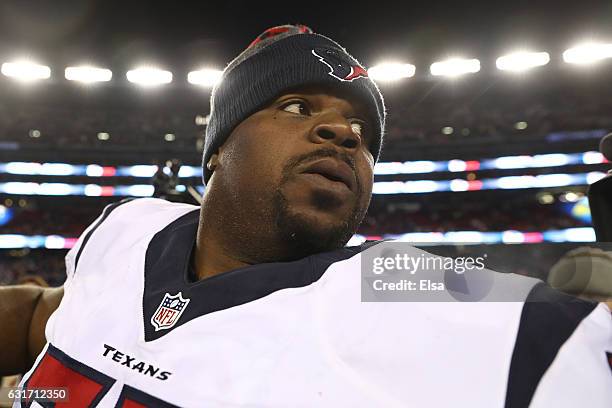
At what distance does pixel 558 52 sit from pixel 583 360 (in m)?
20.0

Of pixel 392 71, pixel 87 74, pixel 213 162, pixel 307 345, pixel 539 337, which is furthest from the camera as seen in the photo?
pixel 87 74

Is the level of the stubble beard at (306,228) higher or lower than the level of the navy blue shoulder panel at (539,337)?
higher

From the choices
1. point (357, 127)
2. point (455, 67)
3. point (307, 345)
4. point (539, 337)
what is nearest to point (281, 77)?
point (357, 127)

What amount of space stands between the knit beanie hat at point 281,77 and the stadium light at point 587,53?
18953 millimetres

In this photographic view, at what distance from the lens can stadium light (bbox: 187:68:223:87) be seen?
18352mm

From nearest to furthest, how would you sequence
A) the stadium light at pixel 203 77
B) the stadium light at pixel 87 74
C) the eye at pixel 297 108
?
the eye at pixel 297 108, the stadium light at pixel 87 74, the stadium light at pixel 203 77

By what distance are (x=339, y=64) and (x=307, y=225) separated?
498 millimetres

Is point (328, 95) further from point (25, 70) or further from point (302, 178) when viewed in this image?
point (25, 70)

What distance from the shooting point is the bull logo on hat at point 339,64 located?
1205 millimetres

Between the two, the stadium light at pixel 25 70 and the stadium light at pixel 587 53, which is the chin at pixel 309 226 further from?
the stadium light at pixel 25 70

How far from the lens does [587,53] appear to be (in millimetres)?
16812

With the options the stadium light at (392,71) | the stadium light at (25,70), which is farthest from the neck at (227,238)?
the stadium light at (25,70)

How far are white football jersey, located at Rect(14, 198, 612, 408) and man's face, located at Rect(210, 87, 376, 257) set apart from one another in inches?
3.1

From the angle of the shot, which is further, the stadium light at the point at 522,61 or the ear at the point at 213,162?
the stadium light at the point at 522,61
